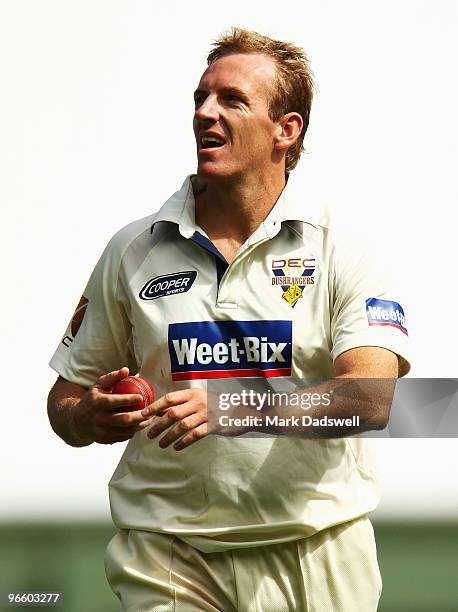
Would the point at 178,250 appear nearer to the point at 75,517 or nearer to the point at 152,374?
the point at 152,374

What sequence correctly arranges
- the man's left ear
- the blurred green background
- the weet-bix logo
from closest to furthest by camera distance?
the weet-bix logo < the man's left ear < the blurred green background

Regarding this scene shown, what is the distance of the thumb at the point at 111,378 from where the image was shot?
2.39 metres

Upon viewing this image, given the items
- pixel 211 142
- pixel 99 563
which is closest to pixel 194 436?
pixel 211 142

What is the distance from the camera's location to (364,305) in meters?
2.54

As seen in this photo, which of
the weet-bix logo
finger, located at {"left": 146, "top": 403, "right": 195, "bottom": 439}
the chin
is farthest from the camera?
the chin

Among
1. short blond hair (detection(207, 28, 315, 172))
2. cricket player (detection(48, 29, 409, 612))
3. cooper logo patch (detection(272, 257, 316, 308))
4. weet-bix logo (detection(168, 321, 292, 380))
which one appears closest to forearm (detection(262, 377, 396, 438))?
cricket player (detection(48, 29, 409, 612))

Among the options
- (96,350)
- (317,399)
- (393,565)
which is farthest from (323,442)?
(393,565)

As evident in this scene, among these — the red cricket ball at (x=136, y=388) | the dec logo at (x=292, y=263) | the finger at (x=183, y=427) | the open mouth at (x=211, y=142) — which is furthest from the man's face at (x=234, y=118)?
the finger at (x=183, y=427)

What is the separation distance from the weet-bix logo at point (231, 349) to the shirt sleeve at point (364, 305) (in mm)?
119

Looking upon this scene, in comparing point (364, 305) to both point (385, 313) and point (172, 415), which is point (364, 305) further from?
point (172, 415)

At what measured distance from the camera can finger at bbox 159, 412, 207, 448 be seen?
2316 millimetres

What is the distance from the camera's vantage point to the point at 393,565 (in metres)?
4.73

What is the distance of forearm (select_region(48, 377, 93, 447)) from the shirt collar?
1.39ft

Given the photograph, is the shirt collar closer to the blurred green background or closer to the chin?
the chin
